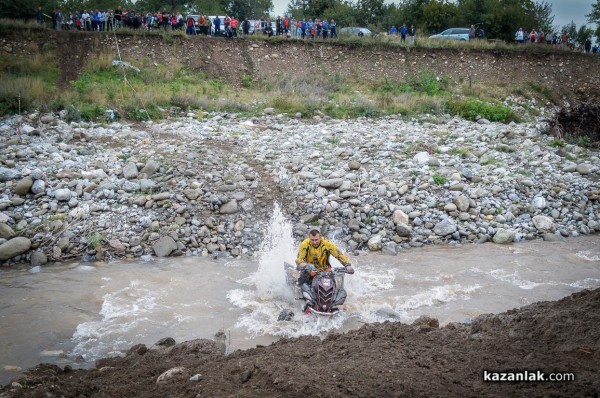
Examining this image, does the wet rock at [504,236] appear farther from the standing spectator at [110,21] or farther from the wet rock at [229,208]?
the standing spectator at [110,21]

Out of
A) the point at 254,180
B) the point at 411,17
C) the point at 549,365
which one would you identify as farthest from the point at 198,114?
the point at 411,17

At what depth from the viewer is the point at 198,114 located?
19000mm

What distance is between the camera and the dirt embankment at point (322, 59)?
23891 mm

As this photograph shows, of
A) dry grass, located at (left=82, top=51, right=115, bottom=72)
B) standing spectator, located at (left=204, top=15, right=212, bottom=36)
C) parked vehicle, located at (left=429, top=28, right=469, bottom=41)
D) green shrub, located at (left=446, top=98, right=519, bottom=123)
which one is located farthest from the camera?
parked vehicle, located at (left=429, top=28, right=469, bottom=41)

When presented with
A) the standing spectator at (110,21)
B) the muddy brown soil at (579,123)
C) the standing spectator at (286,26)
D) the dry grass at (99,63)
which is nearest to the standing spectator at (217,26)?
the standing spectator at (286,26)

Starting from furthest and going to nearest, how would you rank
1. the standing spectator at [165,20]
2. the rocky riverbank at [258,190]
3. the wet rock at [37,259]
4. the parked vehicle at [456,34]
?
the parked vehicle at [456,34]
the standing spectator at [165,20]
the rocky riverbank at [258,190]
the wet rock at [37,259]

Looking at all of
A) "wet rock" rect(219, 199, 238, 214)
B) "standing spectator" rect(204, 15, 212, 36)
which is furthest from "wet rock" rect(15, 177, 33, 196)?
"standing spectator" rect(204, 15, 212, 36)

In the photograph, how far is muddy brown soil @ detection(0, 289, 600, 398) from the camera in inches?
187

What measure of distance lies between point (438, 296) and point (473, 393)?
16.1 ft

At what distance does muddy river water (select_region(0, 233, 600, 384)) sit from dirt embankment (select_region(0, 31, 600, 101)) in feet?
50.7

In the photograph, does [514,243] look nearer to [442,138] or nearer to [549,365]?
[442,138]

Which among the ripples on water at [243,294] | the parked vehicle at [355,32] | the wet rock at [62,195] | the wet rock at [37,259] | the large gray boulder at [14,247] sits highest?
the parked vehicle at [355,32]

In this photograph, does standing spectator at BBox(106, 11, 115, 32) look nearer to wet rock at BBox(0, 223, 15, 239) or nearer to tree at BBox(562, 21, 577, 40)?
wet rock at BBox(0, 223, 15, 239)

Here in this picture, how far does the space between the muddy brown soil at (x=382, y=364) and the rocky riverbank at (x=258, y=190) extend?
4969 mm
